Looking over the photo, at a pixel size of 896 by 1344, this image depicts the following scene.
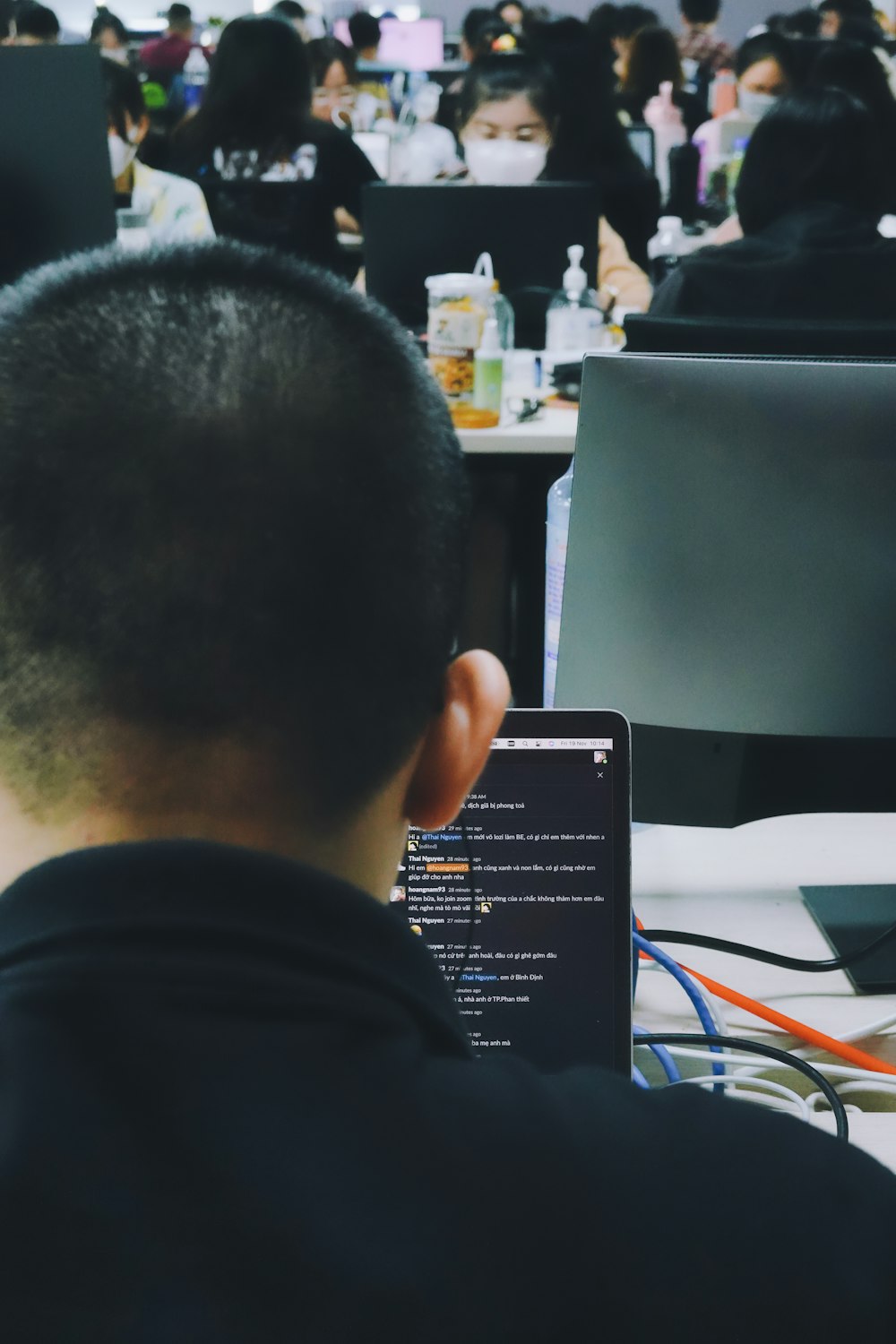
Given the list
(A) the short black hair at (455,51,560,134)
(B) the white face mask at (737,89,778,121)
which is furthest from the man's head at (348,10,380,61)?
(A) the short black hair at (455,51,560,134)

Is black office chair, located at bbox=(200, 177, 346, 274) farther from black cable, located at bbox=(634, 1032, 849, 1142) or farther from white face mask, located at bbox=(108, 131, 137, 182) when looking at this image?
black cable, located at bbox=(634, 1032, 849, 1142)

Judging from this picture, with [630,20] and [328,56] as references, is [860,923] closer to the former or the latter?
[328,56]

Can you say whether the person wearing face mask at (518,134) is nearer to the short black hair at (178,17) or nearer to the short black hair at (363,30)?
the short black hair at (363,30)

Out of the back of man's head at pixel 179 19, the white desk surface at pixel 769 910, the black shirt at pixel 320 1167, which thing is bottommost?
the white desk surface at pixel 769 910

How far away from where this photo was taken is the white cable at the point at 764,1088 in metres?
0.93

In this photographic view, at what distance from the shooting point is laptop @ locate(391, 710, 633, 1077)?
3.00 feet

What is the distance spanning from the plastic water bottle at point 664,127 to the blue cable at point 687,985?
4.02 metres

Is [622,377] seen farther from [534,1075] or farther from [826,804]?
[534,1075]

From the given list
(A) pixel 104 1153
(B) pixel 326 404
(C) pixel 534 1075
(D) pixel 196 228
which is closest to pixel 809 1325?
(C) pixel 534 1075

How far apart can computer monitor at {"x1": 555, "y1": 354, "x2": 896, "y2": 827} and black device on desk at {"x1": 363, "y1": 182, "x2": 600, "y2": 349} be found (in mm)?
1748

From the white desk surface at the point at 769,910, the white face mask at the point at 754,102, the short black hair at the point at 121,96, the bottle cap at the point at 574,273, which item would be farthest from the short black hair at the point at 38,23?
the white desk surface at the point at 769,910

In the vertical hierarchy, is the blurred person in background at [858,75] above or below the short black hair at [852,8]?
below

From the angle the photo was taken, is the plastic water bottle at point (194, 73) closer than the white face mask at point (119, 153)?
No

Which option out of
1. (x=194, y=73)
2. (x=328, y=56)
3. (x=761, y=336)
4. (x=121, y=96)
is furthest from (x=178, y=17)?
(x=761, y=336)
